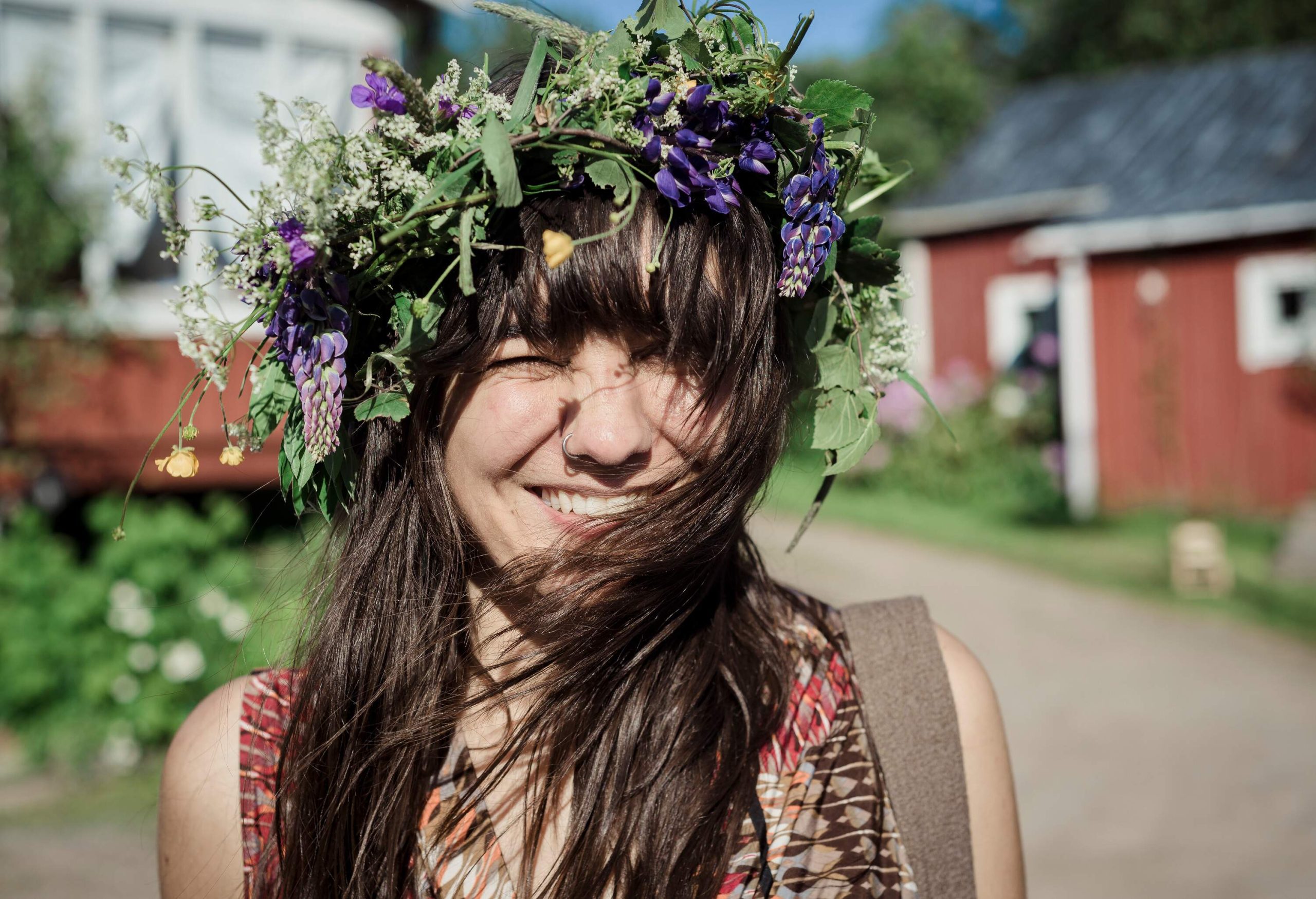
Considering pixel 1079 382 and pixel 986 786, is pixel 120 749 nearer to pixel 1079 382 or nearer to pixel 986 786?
pixel 986 786

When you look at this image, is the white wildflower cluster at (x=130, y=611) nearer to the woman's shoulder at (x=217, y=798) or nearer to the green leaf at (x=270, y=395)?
the woman's shoulder at (x=217, y=798)

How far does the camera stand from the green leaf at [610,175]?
1371 mm

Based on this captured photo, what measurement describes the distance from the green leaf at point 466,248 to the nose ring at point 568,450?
235mm

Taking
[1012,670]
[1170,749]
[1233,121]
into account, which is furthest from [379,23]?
[1233,121]

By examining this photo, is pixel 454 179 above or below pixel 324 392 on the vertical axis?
above

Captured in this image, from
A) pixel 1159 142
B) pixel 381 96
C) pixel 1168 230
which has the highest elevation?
pixel 1159 142

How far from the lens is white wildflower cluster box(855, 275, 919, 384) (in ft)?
5.64

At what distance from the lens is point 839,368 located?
5.46ft

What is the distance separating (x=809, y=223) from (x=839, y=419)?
0.33 meters

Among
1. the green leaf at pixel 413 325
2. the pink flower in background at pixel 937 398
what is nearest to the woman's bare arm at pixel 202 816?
the green leaf at pixel 413 325

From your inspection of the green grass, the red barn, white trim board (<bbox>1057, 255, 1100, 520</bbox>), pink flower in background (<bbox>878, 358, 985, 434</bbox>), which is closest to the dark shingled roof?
the red barn

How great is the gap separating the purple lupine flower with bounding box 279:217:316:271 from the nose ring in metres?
0.39

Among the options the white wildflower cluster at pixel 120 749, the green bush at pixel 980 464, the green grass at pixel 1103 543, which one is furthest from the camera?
the green bush at pixel 980 464

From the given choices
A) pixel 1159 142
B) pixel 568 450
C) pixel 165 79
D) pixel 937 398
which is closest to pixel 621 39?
pixel 568 450
